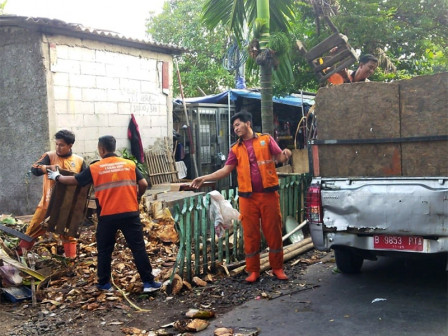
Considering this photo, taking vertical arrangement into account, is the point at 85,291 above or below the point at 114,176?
below

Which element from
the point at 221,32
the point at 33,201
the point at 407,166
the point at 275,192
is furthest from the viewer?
the point at 221,32

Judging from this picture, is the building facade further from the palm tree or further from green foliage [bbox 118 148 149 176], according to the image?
the palm tree

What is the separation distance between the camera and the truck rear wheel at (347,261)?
18.9ft

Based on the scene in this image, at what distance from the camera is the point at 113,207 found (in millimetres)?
5199

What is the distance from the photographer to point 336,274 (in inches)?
235

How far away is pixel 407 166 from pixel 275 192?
1.49 meters

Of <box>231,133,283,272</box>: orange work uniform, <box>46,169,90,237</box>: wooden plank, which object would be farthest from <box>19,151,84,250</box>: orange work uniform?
<box>231,133,283,272</box>: orange work uniform

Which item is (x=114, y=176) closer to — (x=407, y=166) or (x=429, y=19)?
(x=407, y=166)

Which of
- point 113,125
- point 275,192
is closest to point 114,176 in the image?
point 275,192

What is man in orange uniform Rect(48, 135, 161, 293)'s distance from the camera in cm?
521

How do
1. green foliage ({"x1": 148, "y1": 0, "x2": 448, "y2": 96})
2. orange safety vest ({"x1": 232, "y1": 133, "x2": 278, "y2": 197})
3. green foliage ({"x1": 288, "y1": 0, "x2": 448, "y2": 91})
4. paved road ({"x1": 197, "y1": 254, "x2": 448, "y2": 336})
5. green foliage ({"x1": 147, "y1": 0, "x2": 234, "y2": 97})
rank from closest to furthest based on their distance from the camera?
paved road ({"x1": 197, "y1": 254, "x2": 448, "y2": 336}), orange safety vest ({"x1": 232, "y1": 133, "x2": 278, "y2": 197}), green foliage ({"x1": 148, "y1": 0, "x2": 448, "y2": 96}), green foliage ({"x1": 288, "y1": 0, "x2": 448, "y2": 91}), green foliage ({"x1": 147, "y1": 0, "x2": 234, "y2": 97})

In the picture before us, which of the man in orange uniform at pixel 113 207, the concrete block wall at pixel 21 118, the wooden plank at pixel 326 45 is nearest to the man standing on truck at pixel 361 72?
the wooden plank at pixel 326 45

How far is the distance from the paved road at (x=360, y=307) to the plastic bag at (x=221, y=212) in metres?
1.07

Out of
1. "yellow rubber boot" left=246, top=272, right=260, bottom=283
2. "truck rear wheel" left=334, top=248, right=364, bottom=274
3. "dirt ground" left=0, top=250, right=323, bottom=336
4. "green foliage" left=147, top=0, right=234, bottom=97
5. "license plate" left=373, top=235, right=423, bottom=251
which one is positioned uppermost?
"green foliage" left=147, top=0, right=234, bottom=97
